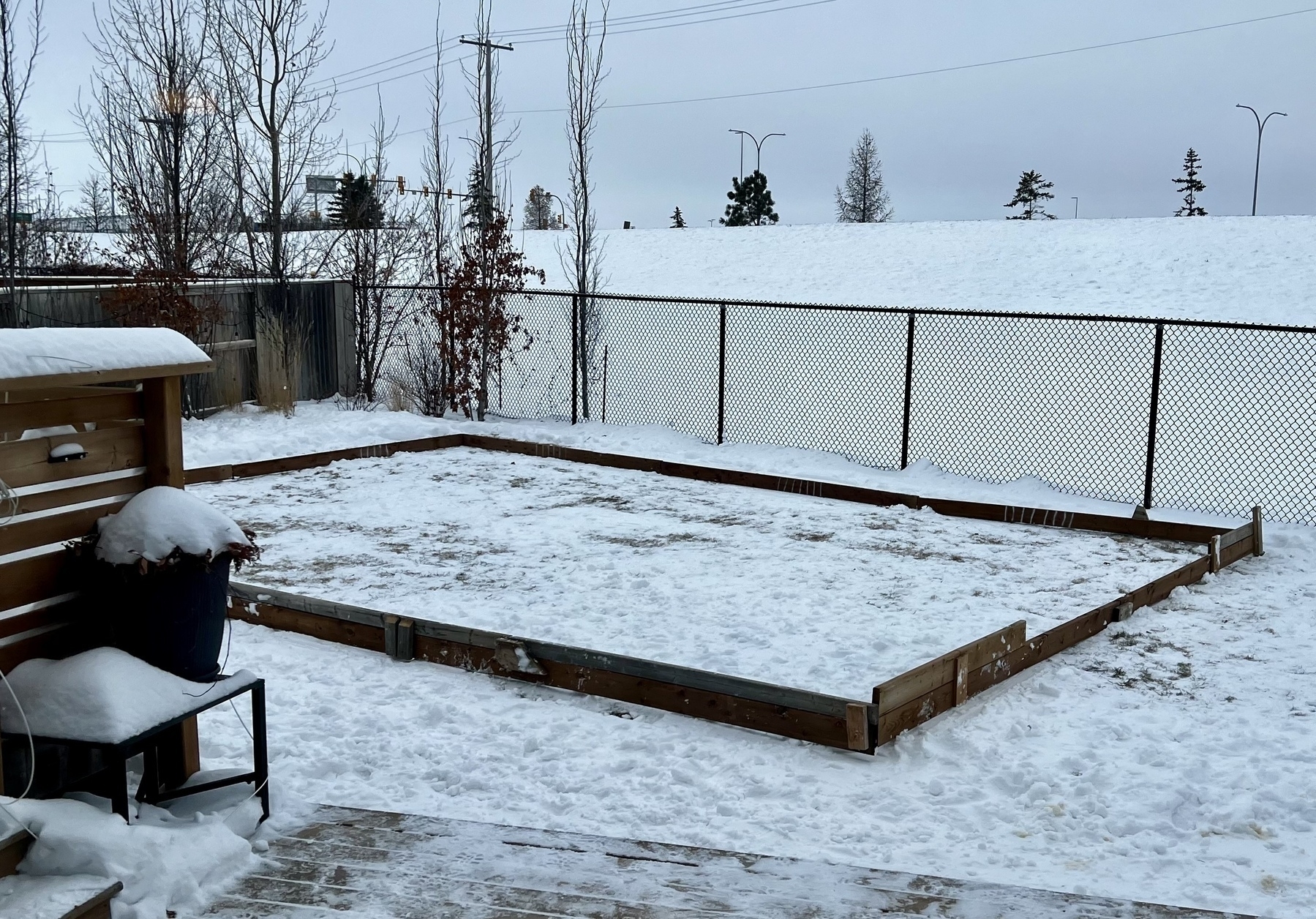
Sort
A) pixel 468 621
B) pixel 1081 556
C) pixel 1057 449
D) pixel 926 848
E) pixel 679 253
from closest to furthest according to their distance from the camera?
pixel 926 848 → pixel 468 621 → pixel 1081 556 → pixel 1057 449 → pixel 679 253

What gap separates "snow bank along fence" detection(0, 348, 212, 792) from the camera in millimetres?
3324

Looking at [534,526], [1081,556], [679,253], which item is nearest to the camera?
[1081,556]

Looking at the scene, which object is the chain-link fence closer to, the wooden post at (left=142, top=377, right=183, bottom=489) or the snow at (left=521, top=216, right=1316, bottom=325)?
the snow at (left=521, top=216, right=1316, bottom=325)

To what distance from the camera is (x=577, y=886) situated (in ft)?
11.2

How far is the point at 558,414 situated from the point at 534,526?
5629mm

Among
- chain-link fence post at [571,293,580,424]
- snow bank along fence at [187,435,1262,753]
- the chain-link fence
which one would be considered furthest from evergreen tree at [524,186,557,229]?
snow bank along fence at [187,435,1262,753]

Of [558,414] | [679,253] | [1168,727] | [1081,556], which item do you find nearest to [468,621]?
[1168,727]

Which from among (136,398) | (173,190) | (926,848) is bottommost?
(926,848)

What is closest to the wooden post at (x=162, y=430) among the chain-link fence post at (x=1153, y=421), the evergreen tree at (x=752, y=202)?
the chain-link fence post at (x=1153, y=421)

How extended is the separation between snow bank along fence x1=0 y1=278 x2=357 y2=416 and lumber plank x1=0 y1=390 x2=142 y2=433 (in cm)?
880

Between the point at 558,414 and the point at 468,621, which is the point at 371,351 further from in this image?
the point at 468,621

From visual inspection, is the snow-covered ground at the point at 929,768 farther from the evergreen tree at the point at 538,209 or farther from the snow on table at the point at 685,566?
the evergreen tree at the point at 538,209

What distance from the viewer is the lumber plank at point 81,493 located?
3.41 metres

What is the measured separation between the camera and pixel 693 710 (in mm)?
4844
